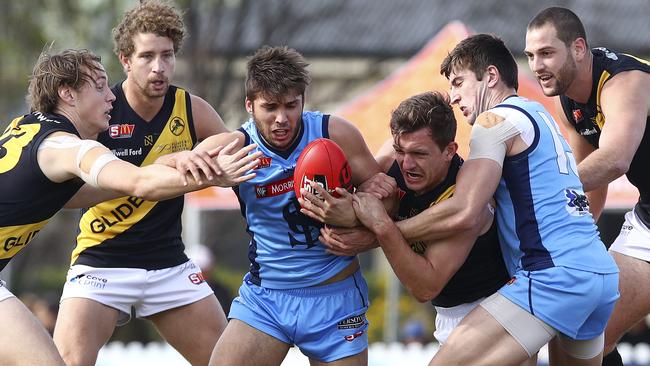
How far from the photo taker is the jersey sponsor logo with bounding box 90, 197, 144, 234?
670cm

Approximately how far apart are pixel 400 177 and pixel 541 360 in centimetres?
430

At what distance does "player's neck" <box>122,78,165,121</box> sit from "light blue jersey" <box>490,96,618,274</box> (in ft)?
7.21

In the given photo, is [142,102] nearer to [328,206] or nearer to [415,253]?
[328,206]

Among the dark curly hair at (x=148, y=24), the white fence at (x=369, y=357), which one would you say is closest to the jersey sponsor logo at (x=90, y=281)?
the dark curly hair at (x=148, y=24)

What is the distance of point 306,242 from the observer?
5.99 metres

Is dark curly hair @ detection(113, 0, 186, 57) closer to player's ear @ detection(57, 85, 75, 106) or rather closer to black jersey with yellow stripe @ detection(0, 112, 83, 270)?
player's ear @ detection(57, 85, 75, 106)

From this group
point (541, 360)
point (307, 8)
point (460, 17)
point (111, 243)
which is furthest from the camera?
point (460, 17)

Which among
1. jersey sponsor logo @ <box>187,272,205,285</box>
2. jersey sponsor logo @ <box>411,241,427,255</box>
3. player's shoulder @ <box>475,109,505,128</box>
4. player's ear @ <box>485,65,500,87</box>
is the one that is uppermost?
player's ear @ <box>485,65,500,87</box>

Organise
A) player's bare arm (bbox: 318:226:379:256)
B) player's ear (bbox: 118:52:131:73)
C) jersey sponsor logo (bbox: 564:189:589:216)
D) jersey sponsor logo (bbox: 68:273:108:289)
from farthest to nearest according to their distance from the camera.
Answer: player's ear (bbox: 118:52:131:73)
jersey sponsor logo (bbox: 68:273:108:289)
player's bare arm (bbox: 318:226:379:256)
jersey sponsor logo (bbox: 564:189:589:216)

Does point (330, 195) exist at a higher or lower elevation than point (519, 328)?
higher

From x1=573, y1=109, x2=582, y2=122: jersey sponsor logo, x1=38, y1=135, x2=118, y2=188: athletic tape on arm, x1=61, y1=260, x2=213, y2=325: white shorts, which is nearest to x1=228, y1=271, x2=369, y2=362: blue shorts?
x1=61, y1=260, x2=213, y2=325: white shorts

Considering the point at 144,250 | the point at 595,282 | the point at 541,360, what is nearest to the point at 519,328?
the point at 595,282

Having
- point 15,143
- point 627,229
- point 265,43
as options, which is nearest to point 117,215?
point 15,143

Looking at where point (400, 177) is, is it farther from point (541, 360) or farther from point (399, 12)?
point (399, 12)
